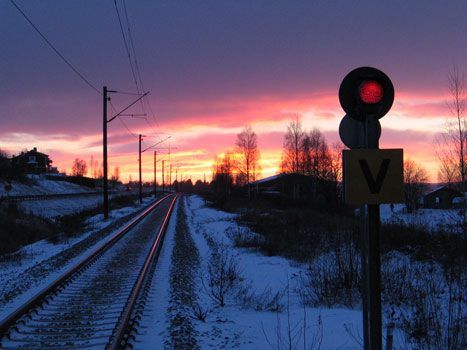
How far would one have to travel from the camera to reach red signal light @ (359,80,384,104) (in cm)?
422

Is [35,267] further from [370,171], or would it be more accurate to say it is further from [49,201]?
[49,201]

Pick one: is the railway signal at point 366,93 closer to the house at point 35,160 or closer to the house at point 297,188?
the house at point 297,188

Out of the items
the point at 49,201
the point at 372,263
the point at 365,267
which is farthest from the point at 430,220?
Answer: the point at 49,201

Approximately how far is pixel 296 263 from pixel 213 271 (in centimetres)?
249

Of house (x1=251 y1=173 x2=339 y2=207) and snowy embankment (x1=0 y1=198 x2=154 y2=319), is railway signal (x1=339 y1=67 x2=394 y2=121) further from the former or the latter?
house (x1=251 y1=173 x2=339 y2=207)

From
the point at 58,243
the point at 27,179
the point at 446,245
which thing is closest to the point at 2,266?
the point at 58,243

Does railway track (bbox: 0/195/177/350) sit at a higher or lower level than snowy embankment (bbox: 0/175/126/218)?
lower

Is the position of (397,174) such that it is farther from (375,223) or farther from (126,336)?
(126,336)

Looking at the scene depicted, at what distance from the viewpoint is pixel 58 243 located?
19.6 m

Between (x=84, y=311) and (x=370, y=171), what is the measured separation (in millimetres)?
6055

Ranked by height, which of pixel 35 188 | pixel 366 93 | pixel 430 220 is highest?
pixel 35 188

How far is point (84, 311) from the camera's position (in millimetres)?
8062

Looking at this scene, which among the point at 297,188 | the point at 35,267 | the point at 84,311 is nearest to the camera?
the point at 84,311

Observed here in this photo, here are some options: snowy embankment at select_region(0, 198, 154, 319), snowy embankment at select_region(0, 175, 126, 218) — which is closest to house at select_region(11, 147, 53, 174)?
snowy embankment at select_region(0, 175, 126, 218)
